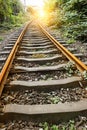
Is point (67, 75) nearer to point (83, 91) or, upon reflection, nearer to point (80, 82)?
point (80, 82)

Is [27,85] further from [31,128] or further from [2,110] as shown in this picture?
[31,128]

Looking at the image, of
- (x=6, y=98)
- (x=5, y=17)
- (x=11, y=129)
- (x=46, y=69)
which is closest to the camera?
(x=11, y=129)

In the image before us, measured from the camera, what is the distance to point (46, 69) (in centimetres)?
424

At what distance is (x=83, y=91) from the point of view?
3.19 metres

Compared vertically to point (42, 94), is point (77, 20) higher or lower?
higher

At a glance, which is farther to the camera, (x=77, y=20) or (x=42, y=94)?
(x=77, y=20)

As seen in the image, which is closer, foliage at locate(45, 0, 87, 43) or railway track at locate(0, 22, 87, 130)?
railway track at locate(0, 22, 87, 130)

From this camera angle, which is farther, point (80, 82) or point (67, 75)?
point (67, 75)

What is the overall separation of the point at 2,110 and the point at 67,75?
1.54m

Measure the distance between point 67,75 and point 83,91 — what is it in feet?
2.54

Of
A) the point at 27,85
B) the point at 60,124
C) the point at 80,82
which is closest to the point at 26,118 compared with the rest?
the point at 60,124

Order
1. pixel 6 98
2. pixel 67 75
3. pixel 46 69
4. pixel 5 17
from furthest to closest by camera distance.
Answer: pixel 5 17 < pixel 46 69 < pixel 67 75 < pixel 6 98

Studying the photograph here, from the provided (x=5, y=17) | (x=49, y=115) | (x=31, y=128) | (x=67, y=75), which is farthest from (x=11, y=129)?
(x=5, y=17)

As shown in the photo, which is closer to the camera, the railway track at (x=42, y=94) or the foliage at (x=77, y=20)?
the railway track at (x=42, y=94)
